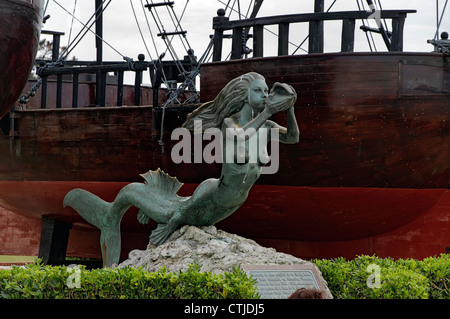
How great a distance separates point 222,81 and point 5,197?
16.1 feet

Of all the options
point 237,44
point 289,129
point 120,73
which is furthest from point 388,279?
point 120,73

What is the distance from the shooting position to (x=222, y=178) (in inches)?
252

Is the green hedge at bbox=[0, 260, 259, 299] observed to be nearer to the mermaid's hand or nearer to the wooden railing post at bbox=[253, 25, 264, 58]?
the mermaid's hand

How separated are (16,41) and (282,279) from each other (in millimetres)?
4718

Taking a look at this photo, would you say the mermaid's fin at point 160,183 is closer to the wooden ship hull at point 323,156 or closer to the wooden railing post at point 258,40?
the wooden ship hull at point 323,156

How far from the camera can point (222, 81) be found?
34.0ft

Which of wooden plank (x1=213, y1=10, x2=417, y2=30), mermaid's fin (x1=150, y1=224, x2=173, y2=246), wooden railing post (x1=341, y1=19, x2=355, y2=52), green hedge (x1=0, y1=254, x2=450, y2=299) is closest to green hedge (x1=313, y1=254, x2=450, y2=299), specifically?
green hedge (x1=0, y1=254, x2=450, y2=299)

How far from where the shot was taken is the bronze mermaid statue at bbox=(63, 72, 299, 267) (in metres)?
6.29

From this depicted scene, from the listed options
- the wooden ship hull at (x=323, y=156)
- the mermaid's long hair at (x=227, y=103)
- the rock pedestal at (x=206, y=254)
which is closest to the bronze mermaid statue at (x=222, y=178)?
the mermaid's long hair at (x=227, y=103)

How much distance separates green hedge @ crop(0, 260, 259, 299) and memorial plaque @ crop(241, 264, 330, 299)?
0.17 meters

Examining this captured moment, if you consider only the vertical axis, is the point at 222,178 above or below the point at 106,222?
above

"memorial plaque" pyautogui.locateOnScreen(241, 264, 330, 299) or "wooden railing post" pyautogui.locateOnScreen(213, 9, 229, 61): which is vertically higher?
"wooden railing post" pyautogui.locateOnScreen(213, 9, 229, 61)

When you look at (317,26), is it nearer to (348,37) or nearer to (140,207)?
(348,37)
